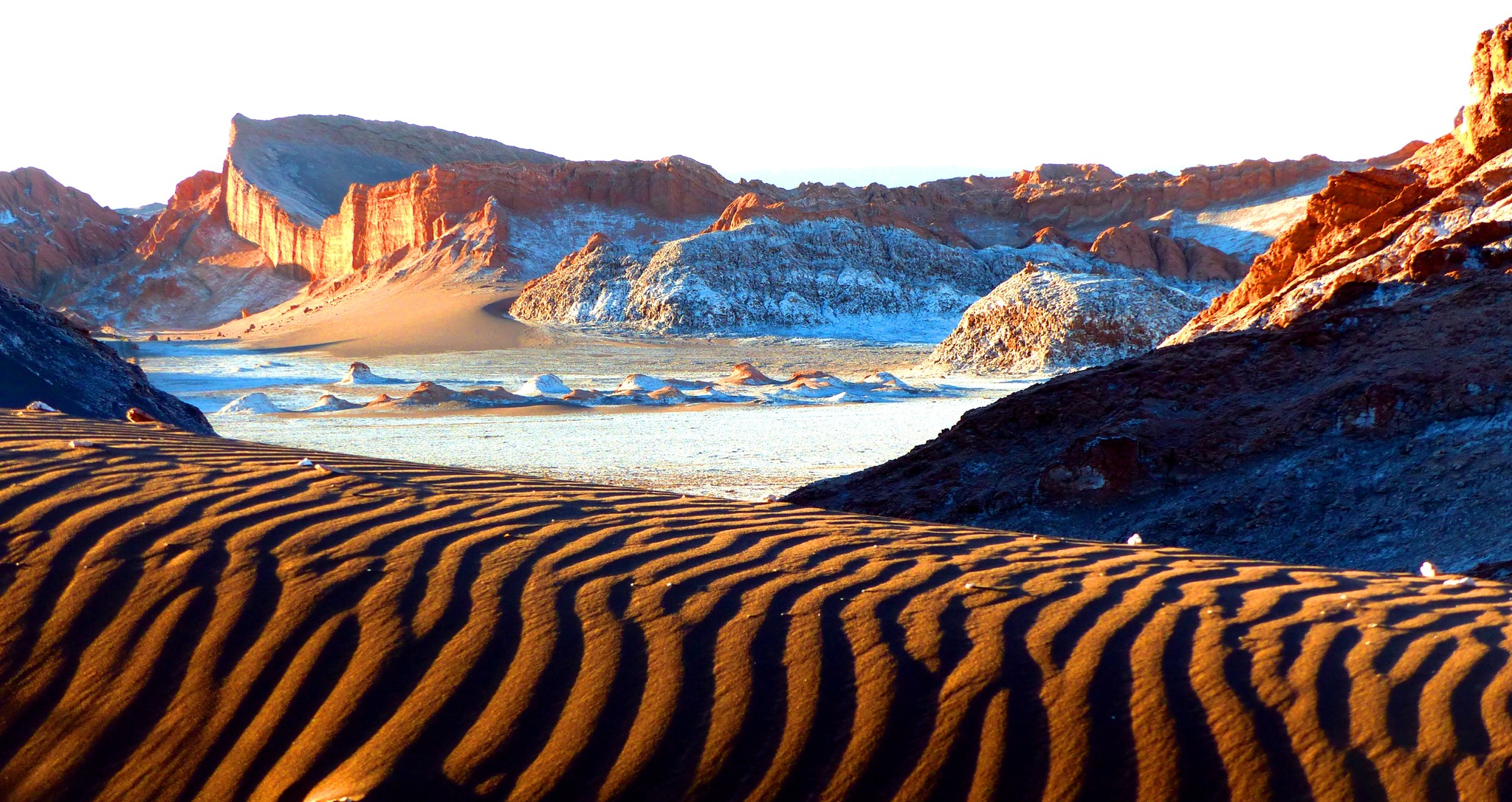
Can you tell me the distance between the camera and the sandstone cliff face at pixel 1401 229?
9492 millimetres

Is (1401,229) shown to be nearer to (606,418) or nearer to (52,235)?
(606,418)

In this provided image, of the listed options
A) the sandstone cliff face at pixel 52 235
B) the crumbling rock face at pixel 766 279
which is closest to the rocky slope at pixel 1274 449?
the crumbling rock face at pixel 766 279

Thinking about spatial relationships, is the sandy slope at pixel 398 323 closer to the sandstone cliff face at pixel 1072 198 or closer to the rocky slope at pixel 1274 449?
the sandstone cliff face at pixel 1072 198

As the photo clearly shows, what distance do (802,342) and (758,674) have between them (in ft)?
142

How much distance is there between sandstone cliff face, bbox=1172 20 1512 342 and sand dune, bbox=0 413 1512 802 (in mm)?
6331

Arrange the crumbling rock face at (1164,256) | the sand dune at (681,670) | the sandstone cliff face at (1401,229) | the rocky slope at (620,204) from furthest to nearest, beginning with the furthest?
the rocky slope at (620,204) < the crumbling rock face at (1164,256) < the sandstone cliff face at (1401,229) < the sand dune at (681,670)

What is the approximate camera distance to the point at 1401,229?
11531 mm

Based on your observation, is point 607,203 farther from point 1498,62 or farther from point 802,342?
point 1498,62

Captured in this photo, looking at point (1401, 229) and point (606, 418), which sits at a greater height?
point (1401, 229)

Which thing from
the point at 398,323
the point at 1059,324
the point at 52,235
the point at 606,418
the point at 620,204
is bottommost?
the point at 606,418

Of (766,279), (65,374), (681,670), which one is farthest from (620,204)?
(681,670)

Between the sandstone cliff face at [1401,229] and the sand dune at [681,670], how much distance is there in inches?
249

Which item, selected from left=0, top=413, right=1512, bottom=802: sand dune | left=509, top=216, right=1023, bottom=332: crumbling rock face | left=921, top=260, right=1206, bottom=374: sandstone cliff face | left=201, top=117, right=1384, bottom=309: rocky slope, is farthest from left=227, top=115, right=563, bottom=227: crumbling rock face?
left=0, top=413, right=1512, bottom=802: sand dune

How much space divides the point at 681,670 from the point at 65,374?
10.5 m
